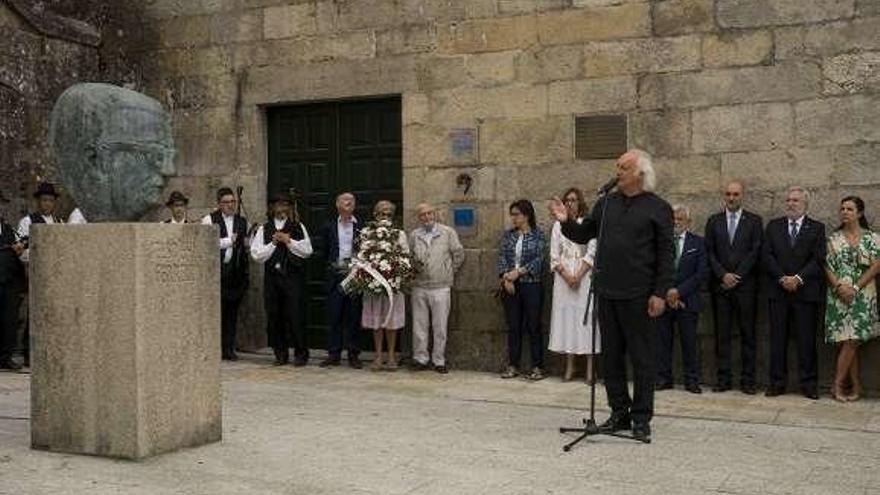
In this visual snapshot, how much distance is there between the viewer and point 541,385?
370 inches

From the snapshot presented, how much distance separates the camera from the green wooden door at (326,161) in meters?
11.0

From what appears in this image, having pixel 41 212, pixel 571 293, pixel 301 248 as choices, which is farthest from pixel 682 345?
pixel 41 212

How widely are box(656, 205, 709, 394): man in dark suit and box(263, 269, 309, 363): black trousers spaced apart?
3632 mm

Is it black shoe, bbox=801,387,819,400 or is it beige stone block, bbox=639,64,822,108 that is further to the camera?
beige stone block, bbox=639,64,822,108

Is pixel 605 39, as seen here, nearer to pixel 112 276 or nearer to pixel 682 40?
pixel 682 40

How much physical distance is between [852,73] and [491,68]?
330cm

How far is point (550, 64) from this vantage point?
1004cm

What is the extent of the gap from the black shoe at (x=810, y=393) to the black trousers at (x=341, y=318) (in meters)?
4.25

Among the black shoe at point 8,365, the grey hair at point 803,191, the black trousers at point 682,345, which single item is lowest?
the black shoe at point 8,365

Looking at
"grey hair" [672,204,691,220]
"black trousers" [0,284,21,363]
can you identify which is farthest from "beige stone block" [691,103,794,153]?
"black trousers" [0,284,21,363]

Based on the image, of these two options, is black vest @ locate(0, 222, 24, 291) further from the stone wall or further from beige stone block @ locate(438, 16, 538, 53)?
beige stone block @ locate(438, 16, 538, 53)

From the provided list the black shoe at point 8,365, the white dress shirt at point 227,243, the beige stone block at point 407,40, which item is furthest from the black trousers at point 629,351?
the black shoe at point 8,365

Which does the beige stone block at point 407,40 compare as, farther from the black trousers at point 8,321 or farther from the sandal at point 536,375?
the black trousers at point 8,321

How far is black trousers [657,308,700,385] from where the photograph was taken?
907 centimetres
